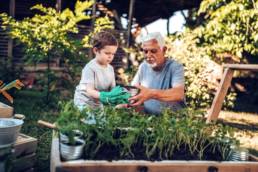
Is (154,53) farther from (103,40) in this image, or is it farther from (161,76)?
(103,40)

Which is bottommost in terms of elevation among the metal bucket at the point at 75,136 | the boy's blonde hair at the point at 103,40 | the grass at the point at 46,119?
the grass at the point at 46,119

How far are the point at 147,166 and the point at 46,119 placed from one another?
13.1 ft

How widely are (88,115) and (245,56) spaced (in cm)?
691

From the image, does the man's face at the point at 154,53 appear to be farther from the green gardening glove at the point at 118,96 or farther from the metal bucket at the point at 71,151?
the metal bucket at the point at 71,151

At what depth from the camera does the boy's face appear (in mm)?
2916

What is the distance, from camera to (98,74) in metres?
3.02

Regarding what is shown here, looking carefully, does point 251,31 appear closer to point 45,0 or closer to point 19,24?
point 19,24

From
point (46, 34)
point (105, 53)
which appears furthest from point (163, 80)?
point (46, 34)

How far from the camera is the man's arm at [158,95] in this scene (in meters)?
2.48

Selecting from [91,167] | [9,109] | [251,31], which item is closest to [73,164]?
[91,167]

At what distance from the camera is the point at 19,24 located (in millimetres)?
6000

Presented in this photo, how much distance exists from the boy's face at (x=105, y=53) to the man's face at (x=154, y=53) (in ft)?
0.93

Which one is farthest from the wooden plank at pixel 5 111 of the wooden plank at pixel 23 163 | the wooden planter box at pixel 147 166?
the wooden planter box at pixel 147 166

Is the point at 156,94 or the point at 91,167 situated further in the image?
the point at 156,94
